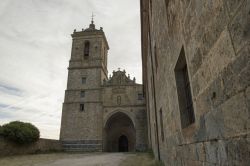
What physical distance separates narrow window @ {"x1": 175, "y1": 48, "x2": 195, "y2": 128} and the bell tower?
68.0ft

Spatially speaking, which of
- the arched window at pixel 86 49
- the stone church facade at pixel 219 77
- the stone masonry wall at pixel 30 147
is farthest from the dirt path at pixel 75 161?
the arched window at pixel 86 49

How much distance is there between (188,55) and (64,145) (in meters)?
23.3

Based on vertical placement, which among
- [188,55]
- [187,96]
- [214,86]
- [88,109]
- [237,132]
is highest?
[88,109]

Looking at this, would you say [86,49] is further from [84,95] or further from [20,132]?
[20,132]

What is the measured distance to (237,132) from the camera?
133 centimetres

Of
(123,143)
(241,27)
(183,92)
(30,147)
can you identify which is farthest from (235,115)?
(123,143)

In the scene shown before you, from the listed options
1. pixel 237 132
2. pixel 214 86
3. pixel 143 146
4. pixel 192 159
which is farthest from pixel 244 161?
pixel 143 146

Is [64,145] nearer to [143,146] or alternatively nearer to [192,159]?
[143,146]

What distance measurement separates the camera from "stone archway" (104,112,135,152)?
25547mm

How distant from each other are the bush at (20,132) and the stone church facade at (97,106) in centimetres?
659

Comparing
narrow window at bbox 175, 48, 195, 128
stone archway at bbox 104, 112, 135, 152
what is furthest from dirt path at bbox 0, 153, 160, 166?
stone archway at bbox 104, 112, 135, 152

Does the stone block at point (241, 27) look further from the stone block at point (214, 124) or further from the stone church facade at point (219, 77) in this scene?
the stone block at point (214, 124)

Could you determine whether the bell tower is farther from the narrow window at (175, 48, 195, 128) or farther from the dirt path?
the narrow window at (175, 48, 195, 128)

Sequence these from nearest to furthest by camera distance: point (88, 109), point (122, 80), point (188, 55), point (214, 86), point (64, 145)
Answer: point (214, 86) → point (188, 55) → point (64, 145) → point (88, 109) → point (122, 80)
